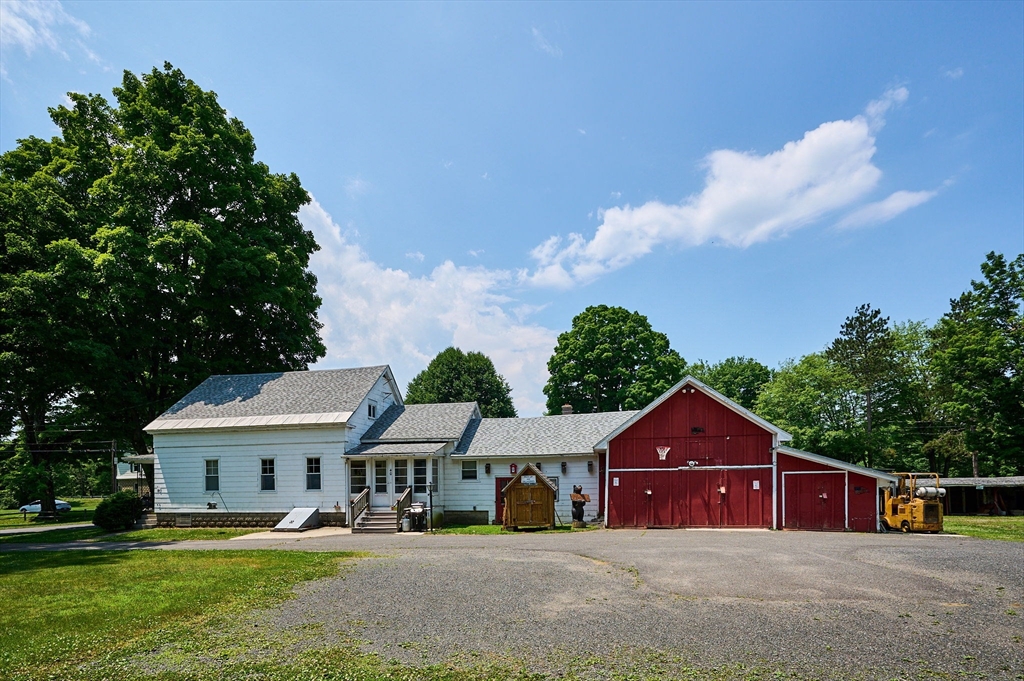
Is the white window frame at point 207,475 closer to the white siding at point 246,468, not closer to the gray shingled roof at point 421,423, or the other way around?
the white siding at point 246,468

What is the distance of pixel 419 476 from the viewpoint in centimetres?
2469

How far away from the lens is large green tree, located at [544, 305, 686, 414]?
154 ft

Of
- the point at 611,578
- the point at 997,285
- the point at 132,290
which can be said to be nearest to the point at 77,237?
the point at 132,290

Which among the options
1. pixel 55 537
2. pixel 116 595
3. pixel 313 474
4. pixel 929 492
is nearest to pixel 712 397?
pixel 929 492

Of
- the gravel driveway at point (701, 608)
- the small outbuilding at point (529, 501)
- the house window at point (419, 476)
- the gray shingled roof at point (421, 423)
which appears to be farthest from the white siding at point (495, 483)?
the gravel driveway at point (701, 608)

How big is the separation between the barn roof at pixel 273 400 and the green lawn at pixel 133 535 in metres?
4.33

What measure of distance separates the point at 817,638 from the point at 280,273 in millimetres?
32751

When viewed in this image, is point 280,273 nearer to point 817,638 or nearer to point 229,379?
point 229,379

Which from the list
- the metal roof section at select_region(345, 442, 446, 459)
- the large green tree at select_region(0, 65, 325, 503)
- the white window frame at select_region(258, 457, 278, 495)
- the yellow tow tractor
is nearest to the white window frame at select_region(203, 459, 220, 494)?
the white window frame at select_region(258, 457, 278, 495)

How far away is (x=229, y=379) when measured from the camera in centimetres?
3033

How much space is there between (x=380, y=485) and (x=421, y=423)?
357cm

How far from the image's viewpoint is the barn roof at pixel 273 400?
25719mm

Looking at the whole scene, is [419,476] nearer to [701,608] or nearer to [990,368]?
[701,608]

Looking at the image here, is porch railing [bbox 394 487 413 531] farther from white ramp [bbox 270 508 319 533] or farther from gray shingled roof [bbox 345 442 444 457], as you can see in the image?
white ramp [bbox 270 508 319 533]
